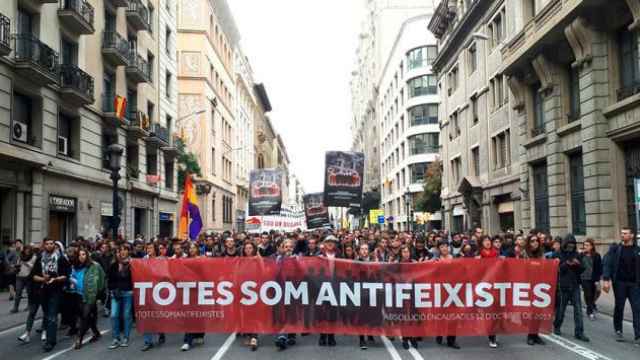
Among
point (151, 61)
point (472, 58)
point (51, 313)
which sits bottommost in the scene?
point (51, 313)

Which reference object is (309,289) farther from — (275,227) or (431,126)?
(431,126)

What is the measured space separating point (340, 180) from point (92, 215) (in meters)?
11.1

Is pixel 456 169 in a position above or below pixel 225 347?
above

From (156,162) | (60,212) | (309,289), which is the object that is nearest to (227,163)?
(156,162)

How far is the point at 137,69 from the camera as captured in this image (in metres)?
31.3

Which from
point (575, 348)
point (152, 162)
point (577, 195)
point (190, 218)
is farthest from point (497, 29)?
point (575, 348)

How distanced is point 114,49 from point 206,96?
2161cm

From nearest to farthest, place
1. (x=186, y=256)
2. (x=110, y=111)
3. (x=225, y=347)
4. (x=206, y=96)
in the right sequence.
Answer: (x=225, y=347)
(x=186, y=256)
(x=110, y=111)
(x=206, y=96)

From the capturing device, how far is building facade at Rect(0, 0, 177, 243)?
20.1 m

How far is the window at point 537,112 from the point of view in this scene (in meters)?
27.4

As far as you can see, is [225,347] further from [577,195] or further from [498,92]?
[498,92]

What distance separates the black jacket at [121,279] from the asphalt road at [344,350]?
102cm

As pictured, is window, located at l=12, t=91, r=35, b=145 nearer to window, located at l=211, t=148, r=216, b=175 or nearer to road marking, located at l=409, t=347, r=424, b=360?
road marking, located at l=409, t=347, r=424, b=360

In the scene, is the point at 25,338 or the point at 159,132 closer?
the point at 25,338
